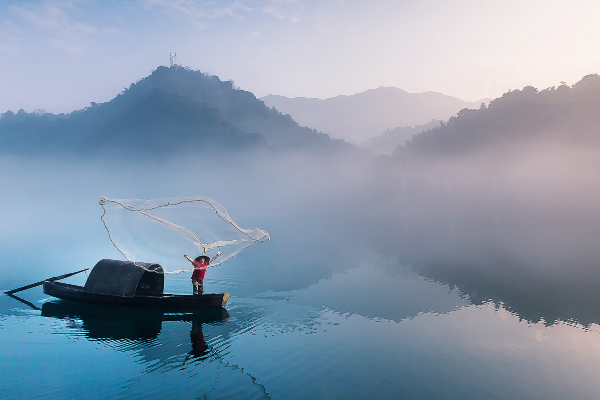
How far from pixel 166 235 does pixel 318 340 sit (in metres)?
11.2

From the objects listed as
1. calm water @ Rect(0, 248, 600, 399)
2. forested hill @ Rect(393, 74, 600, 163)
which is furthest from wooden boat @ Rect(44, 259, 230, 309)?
forested hill @ Rect(393, 74, 600, 163)

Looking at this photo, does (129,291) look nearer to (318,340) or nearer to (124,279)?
(124,279)

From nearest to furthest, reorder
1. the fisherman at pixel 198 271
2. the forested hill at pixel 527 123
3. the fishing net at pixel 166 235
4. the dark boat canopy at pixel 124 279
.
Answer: the fishing net at pixel 166 235, the dark boat canopy at pixel 124 279, the fisherman at pixel 198 271, the forested hill at pixel 527 123

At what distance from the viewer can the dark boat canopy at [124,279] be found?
19.0m

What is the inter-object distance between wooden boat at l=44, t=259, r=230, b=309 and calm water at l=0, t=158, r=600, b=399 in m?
0.74

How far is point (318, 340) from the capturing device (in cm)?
1705

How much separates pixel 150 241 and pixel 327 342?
44.6ft

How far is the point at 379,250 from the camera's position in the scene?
43.5 metres

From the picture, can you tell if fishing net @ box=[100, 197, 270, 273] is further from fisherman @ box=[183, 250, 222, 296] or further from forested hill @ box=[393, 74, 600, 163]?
forested hill @ box=[393, 74, 600, 163]

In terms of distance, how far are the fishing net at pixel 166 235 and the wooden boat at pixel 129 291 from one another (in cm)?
78

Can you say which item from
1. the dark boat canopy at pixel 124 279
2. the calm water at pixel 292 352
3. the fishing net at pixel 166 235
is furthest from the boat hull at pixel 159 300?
the fishing net at pixel 166 235

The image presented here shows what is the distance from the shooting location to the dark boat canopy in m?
19.0

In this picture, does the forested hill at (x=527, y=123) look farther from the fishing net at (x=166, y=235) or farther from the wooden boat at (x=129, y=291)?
the wooden boat at (x=129, y=291)

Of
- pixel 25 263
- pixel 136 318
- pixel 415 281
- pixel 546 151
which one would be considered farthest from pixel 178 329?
pixel 546 151
